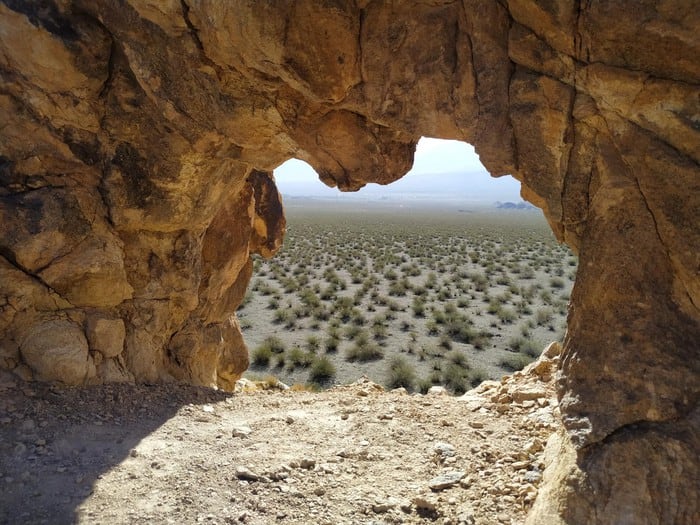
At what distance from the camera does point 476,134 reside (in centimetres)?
449

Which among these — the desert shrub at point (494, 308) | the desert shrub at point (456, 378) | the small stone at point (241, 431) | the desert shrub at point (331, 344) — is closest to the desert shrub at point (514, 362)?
the desert shrub at point (456, 378)

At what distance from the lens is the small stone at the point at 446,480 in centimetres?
452

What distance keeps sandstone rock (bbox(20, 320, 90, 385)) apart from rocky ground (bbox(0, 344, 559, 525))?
16cm

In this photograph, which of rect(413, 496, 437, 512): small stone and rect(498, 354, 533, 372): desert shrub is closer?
rect(413, 496, 437, 512): small stone

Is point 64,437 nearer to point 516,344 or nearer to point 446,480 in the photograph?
Result: point 446,480

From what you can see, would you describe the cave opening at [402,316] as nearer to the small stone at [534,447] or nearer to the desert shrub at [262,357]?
the desert shrub at [262,357]

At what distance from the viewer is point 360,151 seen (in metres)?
5.84

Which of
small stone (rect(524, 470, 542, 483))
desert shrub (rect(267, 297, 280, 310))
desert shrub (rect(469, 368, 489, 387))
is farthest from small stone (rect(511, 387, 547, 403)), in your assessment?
desert shrub (rect(267, 297, 280, 310))

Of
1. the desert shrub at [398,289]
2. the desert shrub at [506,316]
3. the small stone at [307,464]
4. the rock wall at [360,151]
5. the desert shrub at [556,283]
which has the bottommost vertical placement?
the desert shrub at [506,316]

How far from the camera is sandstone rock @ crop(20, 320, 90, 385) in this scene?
556 centimetres

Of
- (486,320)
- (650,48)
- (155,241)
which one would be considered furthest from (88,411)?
(486,320)

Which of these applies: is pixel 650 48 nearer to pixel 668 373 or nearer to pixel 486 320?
pixel 668 373

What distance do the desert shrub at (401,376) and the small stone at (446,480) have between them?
7757mm

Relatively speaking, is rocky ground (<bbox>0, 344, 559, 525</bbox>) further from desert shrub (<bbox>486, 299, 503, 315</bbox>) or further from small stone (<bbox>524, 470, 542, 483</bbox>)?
desert shrub (<bbox>486, 299, 503, 315</bbox>)
